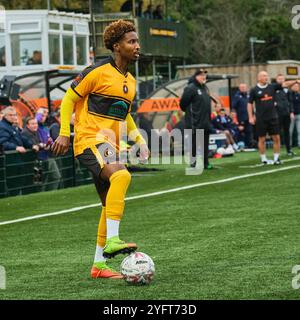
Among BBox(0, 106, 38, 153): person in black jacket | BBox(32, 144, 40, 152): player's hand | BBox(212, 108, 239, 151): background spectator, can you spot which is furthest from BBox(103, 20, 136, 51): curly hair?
BBox(212, 108, 239, 151): background spectator

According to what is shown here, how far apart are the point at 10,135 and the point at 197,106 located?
214 inches

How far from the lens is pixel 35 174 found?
67.5 feet

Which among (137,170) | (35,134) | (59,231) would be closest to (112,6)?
(137,170)

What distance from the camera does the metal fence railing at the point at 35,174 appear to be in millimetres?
19516

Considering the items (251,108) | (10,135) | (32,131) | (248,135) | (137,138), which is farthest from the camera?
(248,135)

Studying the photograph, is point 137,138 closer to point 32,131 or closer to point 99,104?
point 99,104

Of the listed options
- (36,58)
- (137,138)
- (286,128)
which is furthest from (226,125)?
(137,138)

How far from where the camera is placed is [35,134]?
21.4 metres

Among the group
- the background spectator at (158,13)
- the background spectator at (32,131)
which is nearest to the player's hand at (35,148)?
the background spectator at (32,131)

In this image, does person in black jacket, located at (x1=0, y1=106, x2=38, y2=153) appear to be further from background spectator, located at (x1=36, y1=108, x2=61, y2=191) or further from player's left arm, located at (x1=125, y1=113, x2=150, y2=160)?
player's left arm, located at (x1=125, y1=113, x2=150, y2=160)

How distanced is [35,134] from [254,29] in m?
52.2

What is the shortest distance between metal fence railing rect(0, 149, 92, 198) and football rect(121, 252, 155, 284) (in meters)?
10.4
